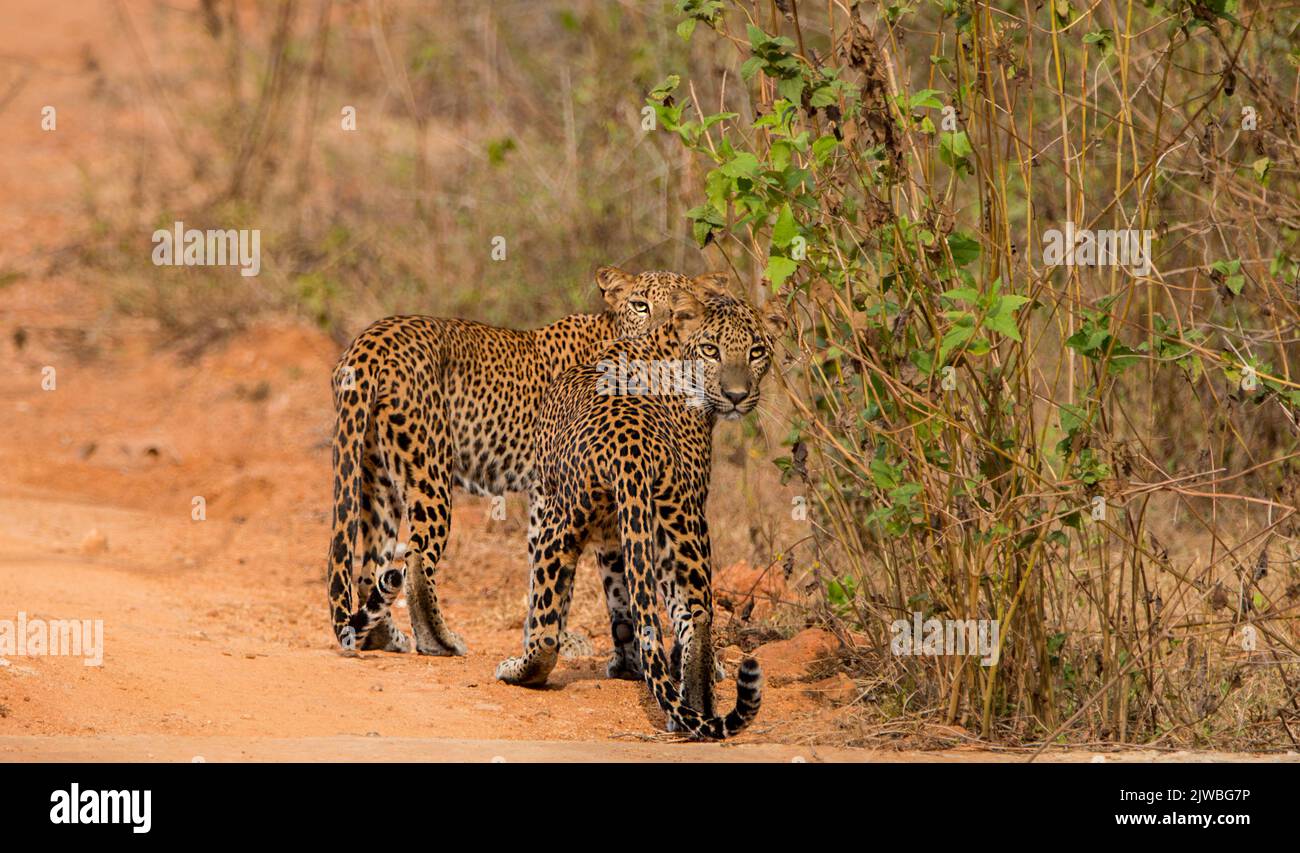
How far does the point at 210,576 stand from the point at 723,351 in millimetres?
3678

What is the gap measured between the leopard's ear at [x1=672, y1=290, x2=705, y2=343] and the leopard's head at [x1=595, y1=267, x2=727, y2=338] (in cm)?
10

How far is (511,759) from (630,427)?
66.5 inches

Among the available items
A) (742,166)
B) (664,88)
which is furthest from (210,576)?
(742,166)

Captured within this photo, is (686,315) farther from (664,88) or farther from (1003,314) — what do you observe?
(1003,314)

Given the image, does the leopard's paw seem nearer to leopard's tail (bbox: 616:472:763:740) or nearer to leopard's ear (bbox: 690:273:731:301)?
leopard's tail (bbox: 616:472:763:740)

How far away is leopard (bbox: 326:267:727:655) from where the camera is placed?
283 inches

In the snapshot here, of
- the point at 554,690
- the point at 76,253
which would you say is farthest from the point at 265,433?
the point at 554,690

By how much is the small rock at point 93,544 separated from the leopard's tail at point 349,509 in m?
2.57

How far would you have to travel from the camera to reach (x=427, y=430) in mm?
7477

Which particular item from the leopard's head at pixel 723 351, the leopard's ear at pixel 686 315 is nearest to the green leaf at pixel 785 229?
the leopard's head at pixel 723 351

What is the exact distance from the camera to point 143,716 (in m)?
6.02

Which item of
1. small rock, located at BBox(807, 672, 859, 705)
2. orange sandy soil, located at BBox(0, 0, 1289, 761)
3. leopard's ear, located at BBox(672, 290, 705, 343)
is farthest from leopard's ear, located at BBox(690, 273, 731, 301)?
small rock, located at BBox(807, 672, 859, 705)

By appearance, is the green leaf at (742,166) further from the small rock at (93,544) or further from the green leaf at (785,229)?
the small rock at (93,544)

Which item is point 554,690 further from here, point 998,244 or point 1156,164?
point 1156,164
